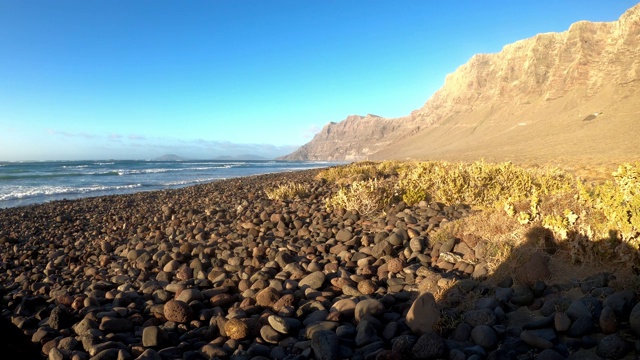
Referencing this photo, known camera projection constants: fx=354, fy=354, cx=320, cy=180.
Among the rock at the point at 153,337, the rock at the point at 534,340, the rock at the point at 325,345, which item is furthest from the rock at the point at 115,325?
the rock at the point at 534,340

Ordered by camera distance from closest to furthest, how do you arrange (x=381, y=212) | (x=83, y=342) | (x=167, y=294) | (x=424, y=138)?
(x=83, y=342) → (x=167, y=294) → (x=381, y=212) → (x=424, y=138)

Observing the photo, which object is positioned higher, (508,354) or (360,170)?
(360,170)

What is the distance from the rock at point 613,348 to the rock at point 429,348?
1.05 meters

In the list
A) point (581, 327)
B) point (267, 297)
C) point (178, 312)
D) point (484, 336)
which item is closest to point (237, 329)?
point (267, 297)

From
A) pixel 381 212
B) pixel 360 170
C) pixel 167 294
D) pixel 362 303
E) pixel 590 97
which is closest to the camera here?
pixel 362 303

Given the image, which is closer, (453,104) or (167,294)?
(167,294)

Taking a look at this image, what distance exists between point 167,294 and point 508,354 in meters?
3.92

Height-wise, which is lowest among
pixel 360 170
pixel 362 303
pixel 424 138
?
pixel 362 303

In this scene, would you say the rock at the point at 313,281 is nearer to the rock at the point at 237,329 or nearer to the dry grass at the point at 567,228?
the rock at the point at 237,329

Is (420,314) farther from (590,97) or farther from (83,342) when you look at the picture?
(590,97)

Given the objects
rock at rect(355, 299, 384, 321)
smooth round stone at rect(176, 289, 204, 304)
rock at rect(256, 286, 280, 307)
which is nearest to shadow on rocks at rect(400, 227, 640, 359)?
rock at rect(355, 299, 384, 321)

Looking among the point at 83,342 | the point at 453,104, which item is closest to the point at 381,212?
the point at 83,342

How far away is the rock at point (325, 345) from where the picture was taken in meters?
2.94

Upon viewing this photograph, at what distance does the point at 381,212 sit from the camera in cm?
777
